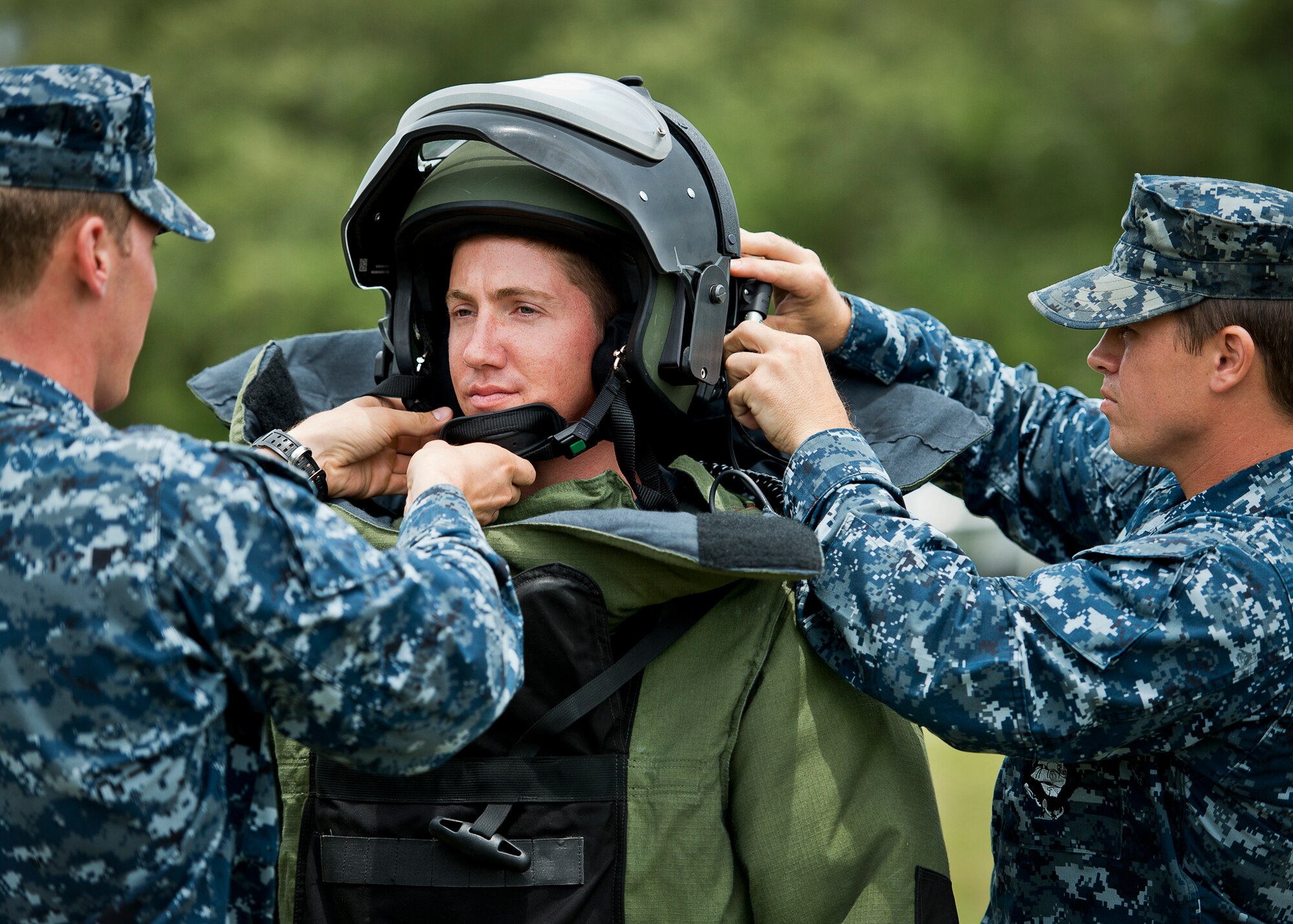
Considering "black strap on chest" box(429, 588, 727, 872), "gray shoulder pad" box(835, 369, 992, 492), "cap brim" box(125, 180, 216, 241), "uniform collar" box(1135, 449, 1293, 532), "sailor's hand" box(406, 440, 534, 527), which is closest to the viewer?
"cap brim" box(125, 180, 216, 241)

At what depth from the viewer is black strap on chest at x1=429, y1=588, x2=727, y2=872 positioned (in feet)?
7.84

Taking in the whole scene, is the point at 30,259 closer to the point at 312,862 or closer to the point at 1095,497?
the point at 312,862

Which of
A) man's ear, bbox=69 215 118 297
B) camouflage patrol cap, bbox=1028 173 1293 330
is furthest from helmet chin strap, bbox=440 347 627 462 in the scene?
camouflage patrol cap, bbox=1028 173 1293 330

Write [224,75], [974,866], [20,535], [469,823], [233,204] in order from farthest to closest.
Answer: [224,75] → [233,204] → [974,866] → [469,823] → [20,535]

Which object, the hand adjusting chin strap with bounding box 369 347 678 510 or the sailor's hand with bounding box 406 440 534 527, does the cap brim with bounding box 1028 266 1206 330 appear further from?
the sailor's hand with bounding box 406 440 534 527

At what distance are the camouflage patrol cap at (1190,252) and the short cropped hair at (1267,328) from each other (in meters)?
0.02

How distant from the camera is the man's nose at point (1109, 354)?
119 inches

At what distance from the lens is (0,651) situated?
6.12ft

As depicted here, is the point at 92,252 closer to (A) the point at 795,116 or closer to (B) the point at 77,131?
(B) the point at 77,131

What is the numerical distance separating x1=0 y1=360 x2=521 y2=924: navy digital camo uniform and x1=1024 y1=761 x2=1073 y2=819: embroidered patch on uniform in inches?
54.2

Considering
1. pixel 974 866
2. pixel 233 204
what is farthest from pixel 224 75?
pixel 974 866

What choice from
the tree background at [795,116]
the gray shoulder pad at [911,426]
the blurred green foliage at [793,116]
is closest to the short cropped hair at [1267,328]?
the gray shoulder pad at [911,426]

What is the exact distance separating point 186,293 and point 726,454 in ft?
47.0

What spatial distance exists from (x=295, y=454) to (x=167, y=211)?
0.80 m
